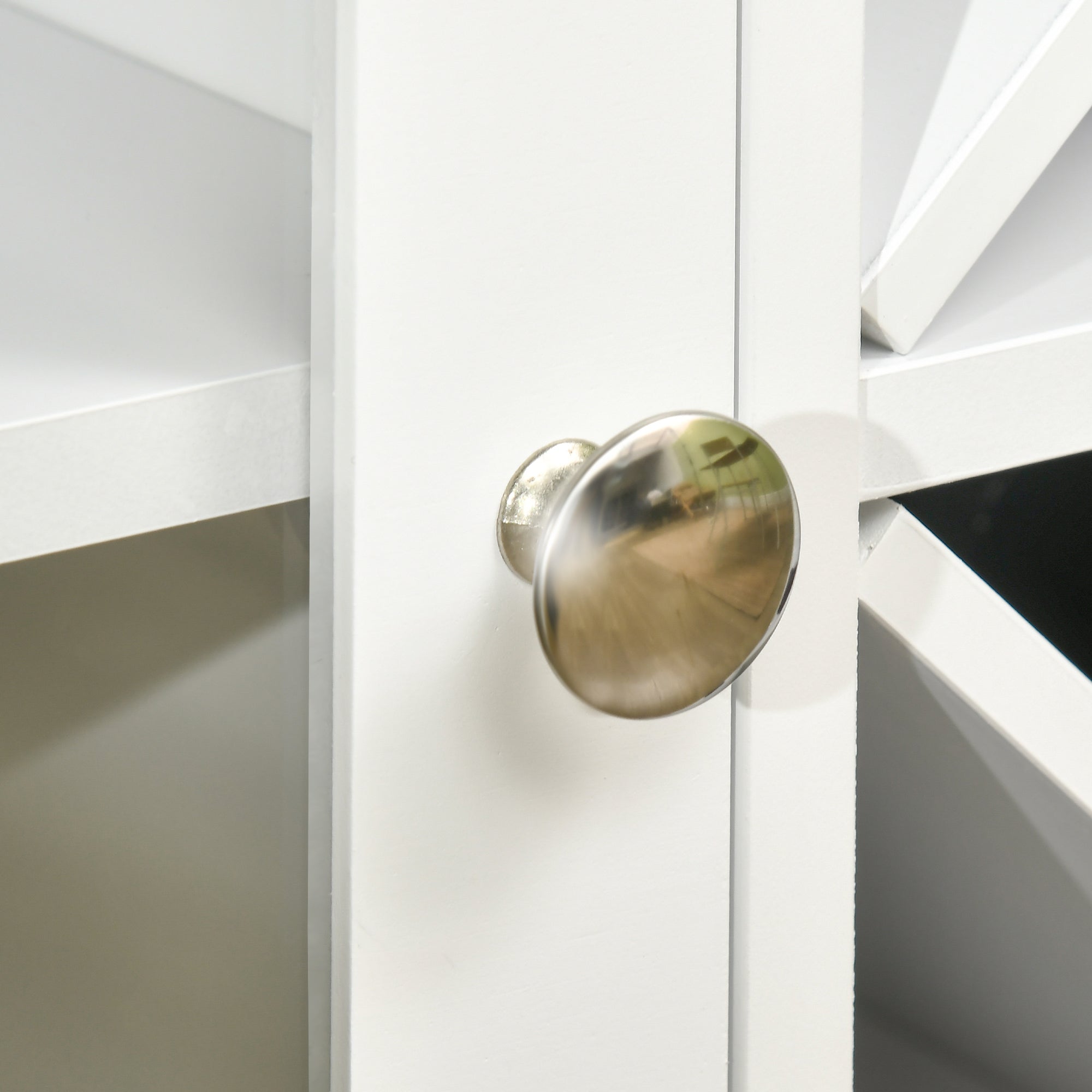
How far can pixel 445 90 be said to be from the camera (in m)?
0.14

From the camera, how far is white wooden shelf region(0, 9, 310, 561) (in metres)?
0.14

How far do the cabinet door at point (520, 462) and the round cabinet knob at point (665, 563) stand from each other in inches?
1.3

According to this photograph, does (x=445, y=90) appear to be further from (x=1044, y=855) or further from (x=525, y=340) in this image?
(x=1044, y=855)

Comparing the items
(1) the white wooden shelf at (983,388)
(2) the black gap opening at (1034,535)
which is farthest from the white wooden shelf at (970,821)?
(2) the black gap opening at (1034,535)

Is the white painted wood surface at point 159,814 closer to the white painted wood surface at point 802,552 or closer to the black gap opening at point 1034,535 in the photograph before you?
the white painted wood surface at point 802,552

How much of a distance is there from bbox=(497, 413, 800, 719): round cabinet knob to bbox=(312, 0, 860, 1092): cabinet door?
3 cm

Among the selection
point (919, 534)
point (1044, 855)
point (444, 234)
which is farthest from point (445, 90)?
point (1044, 855)

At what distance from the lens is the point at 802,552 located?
0.18 metres

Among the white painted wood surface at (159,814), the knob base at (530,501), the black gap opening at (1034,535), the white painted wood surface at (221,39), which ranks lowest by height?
the white painted wood surface at (159,814)

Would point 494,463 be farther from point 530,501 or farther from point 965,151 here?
point 965,151

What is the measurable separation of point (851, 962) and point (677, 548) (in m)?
0.12

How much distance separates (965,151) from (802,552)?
0.31ft

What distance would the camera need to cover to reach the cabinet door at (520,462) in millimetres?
145

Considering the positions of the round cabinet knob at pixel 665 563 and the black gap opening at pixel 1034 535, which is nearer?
the round cabinet knob at pixel 665 563
